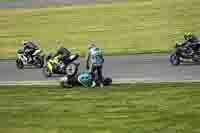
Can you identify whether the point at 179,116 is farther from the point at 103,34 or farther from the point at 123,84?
the point at 103,34

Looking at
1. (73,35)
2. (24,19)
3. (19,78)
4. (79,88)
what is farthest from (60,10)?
(79,88)

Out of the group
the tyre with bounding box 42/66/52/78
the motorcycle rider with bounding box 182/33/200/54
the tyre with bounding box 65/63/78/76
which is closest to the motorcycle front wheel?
the motorcycle rider with bounding box 182/33/200/54

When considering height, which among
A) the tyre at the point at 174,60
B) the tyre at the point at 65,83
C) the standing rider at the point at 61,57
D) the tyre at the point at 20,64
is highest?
the standing rider at the point at 61,57

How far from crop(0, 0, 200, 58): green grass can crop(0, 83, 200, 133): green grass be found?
11240mm

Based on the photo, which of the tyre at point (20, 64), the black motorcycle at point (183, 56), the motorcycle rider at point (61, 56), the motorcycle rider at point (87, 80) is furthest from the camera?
the tyre at point (20, 64)

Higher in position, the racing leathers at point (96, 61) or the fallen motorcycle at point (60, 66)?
the racing leathers at point (96, 61)

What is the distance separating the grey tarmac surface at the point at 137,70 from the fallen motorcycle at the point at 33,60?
32cm

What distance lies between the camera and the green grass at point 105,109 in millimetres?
14719

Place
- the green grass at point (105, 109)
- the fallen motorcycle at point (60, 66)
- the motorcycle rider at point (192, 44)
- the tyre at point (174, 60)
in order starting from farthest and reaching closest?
the motorcycle rider at point (192, 44), the tyre at point (174, 60), the fallen motorcycle at point (60, 66), the green grass at point (105, 109)

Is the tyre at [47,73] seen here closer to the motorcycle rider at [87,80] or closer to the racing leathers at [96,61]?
the motorcycle rider at [87,80]

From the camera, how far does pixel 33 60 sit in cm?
2777

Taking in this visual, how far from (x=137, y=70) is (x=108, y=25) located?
12.8 m

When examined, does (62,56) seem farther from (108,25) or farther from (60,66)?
(108,25)

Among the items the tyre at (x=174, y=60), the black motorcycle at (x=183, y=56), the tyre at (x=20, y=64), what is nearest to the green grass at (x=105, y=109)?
the tyre at (x=174, y=60)
